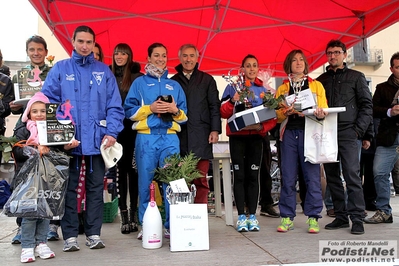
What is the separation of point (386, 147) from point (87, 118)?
3345 mm

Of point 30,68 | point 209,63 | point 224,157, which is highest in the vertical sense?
point 209,63

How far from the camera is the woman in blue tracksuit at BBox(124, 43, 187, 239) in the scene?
3486mm

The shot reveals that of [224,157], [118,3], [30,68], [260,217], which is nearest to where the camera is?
[30,68]

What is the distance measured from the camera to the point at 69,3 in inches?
205

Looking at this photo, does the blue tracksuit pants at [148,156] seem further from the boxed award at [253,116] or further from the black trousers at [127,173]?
the boxed award at [253,116]

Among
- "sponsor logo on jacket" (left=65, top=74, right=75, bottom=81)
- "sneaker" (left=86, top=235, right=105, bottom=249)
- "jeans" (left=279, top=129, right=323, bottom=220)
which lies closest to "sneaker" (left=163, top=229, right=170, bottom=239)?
"sneaker" (left=86, top=235, right=105, bottom=249)

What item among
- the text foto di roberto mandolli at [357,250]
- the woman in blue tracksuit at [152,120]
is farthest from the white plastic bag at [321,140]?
the woman in blue tracksuit at [152,120]

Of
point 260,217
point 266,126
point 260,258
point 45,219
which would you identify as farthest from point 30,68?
point 260,217

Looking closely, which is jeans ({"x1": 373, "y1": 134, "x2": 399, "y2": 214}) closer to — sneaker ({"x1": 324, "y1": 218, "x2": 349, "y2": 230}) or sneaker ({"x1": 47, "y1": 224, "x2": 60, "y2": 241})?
sneaker ({"x1": 324, "y1": 218, "x2": 349, "y2": 230})

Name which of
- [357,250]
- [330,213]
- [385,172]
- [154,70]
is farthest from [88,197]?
[385,172]

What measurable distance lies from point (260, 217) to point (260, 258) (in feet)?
7.23

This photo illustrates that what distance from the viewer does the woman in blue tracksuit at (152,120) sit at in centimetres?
349

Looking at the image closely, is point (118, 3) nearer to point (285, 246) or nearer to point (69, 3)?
point (69, 3)

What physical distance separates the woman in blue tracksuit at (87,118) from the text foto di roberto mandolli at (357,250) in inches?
73.2
